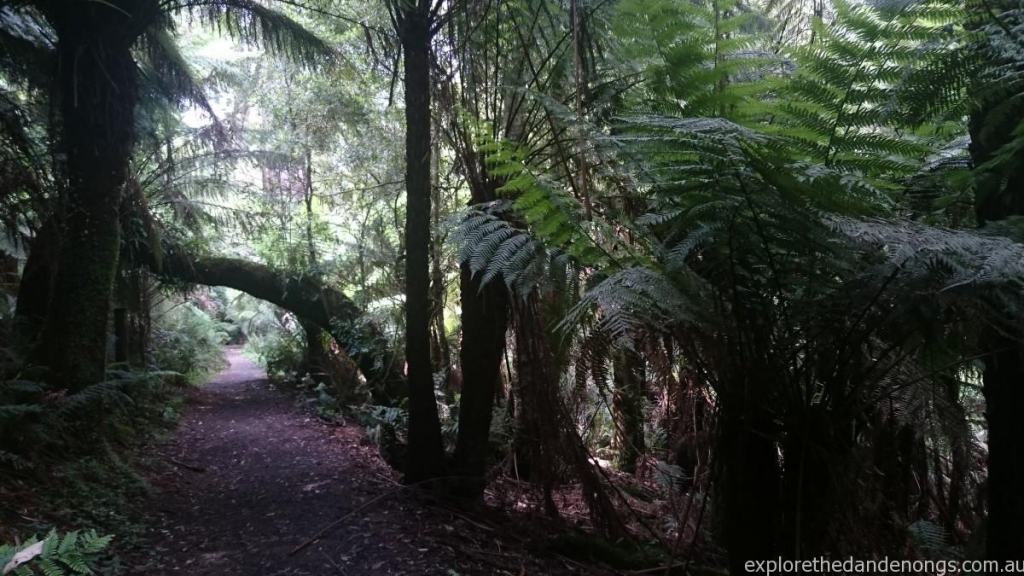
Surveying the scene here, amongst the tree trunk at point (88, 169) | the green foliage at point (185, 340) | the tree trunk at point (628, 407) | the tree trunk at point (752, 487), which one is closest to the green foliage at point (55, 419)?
the tree trunk at point (88, 169)

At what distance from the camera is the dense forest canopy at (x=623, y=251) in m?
1.52

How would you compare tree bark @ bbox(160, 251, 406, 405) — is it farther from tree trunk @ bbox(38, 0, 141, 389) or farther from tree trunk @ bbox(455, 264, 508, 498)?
tree trunk @ bbox(455, 264, 508, 498)

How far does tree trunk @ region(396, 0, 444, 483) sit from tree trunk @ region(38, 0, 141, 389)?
98.7 inches

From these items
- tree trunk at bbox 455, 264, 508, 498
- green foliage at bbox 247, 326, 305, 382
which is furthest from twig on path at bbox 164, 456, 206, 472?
green foliage at bbox 247, 326, 305, 382

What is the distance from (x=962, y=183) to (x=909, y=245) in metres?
0.56

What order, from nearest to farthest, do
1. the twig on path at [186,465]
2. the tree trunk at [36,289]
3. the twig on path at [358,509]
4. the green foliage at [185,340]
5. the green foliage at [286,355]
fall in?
the twig on path at [358,509] < the twig on path at [186,465] < the tree trunk at [36,289] < the green foliage at [185,340] < the green foliage at [286,355]

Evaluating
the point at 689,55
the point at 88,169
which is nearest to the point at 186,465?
the point at 88,169

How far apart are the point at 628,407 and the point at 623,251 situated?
237cm

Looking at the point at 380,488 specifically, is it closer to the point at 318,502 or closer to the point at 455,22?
the point at 318,502

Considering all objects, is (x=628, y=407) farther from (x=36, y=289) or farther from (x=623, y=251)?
(x=36, y=289)

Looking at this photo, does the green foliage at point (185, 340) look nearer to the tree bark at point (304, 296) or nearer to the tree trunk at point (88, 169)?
the tree bark at point (304, 296)

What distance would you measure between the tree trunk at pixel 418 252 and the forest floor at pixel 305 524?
0.32 m

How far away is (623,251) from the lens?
2141 mm

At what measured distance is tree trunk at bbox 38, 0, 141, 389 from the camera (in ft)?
14.9
